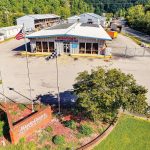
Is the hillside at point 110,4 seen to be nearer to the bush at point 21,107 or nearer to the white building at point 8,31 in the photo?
the white building at point 8,31

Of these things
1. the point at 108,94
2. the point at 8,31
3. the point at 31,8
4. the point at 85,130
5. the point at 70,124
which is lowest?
the point at 85,130

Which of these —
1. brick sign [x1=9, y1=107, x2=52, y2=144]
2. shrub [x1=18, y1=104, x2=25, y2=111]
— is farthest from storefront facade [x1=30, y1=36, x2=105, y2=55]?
brick sign [x1=9, y1=107, x2=52, y2=144]

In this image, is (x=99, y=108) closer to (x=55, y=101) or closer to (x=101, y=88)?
(x=101, y=88)

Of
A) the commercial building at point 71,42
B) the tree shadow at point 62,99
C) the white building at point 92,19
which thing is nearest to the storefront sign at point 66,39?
the commercial building at point 71,42

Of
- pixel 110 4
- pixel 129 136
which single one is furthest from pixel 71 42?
pixel 110 4

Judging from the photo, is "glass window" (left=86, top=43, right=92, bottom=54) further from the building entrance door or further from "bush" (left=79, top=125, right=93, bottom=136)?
"bush" (left=79, top=125, right=93, bottom=136)

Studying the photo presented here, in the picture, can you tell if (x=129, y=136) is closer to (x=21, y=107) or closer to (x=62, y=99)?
(x=62, y=99)
